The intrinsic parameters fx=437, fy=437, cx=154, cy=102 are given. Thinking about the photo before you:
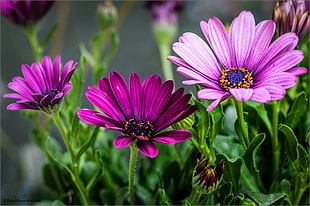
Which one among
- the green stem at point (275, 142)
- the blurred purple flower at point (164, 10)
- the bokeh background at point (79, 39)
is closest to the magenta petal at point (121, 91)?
the green stem at point (275, 142)

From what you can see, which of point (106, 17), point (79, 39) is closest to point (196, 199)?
point (106, 17)

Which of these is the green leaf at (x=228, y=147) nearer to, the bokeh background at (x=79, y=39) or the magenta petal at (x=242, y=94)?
the magenta petal at (x=242, y=94)

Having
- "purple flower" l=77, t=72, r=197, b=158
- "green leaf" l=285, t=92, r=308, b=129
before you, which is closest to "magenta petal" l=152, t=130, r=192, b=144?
"purple flower" l=77, t=72, r=197, b=158

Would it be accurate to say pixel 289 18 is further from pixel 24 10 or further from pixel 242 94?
pixel 24 10

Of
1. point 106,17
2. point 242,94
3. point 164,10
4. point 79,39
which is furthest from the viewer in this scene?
point 79,39

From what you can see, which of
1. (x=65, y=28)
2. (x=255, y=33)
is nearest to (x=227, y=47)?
(x=255, y=33)

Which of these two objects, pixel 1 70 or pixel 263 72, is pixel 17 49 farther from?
pixel 263 72
